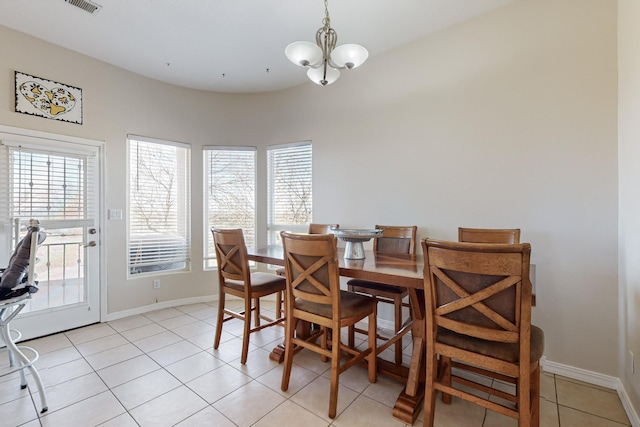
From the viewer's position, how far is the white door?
8.46ft

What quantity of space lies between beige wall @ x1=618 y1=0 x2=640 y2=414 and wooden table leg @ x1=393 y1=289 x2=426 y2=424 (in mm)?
1175

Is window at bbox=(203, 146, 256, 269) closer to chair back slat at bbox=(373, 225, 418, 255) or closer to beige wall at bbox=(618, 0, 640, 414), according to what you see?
chair back slat at bbox=(373, 225, 418, 255)

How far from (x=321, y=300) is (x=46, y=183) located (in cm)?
301

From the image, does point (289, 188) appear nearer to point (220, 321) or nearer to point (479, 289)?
point (220, 321)

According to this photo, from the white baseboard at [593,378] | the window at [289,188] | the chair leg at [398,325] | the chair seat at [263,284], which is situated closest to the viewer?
the white baseboard at [593,378]

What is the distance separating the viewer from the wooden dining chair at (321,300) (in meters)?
1.66

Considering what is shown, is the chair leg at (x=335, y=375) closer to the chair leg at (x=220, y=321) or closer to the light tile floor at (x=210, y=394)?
the light tile floor at (x=210, y=394)

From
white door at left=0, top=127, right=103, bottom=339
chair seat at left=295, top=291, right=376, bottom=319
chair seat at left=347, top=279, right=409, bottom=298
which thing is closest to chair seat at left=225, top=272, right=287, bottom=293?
chair seat at left=295, top=291, right=376, bottom=319

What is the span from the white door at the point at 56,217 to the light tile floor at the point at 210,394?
343mm

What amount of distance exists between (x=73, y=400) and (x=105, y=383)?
192 mm

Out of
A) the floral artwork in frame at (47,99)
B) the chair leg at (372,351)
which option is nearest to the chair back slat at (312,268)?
the chair leg at (372,351)

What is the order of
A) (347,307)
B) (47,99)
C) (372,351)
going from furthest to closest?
(47,99)
(372,351)
(347,307)

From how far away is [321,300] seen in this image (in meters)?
1.72

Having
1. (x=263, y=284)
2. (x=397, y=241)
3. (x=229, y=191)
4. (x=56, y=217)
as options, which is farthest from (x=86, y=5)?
(x=397, y=241)
